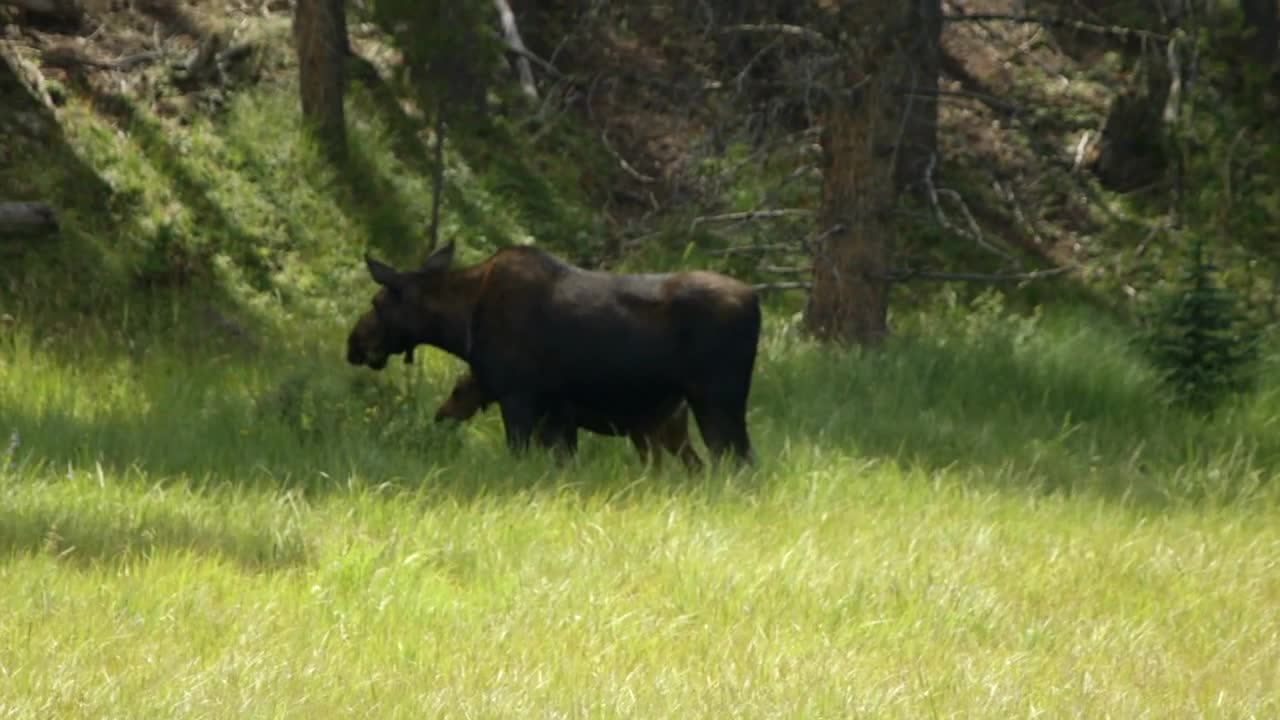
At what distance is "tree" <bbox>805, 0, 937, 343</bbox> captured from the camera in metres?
13.9

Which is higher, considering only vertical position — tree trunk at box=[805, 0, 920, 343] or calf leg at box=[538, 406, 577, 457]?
tree trunk at box=[805, 0, 920, 343]

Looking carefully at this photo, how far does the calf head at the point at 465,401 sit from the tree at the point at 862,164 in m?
3.55

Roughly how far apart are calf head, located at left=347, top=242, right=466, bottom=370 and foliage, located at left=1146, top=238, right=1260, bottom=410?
4897 millimetres

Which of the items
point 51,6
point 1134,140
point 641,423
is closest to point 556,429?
point 641,423

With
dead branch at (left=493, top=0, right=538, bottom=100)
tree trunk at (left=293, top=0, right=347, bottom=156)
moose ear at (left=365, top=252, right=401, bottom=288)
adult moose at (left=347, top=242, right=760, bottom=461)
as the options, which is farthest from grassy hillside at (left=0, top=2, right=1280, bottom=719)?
dead branch at (left=493, top=0, right=538, bottom=100)

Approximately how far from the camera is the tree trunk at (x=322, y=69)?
1839 centimetres

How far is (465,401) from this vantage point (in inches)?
456

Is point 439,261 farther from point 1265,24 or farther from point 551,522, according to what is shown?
point 1265,24

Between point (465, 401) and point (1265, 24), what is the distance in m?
13.0

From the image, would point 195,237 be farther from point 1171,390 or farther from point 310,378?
point 1171,390

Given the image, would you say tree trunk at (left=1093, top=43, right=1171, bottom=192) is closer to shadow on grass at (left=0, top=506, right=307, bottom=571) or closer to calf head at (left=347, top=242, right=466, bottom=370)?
calf head at (left=347, top=242, right=466, bottom=370)

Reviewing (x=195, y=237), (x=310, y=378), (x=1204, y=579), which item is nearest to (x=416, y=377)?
(x=310, y=378)

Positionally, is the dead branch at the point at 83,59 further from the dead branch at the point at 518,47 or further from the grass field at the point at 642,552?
the grass field at the point at 642,552

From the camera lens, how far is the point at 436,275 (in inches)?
459
